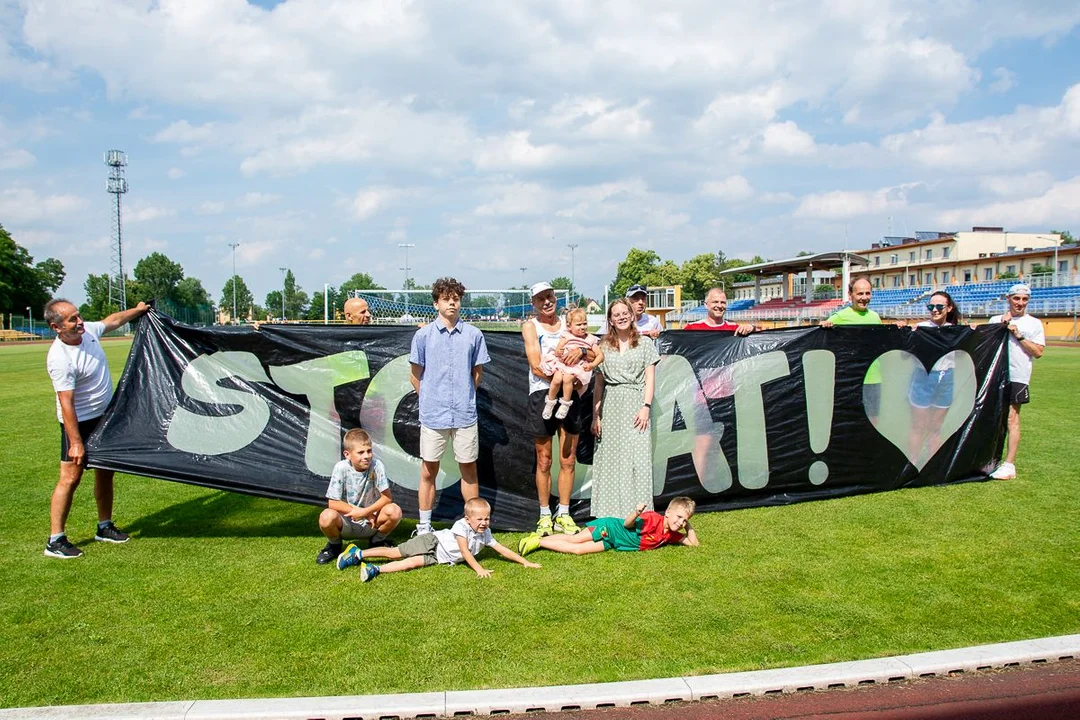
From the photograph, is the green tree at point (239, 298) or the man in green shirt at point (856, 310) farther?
the green tree at point (239, 298)

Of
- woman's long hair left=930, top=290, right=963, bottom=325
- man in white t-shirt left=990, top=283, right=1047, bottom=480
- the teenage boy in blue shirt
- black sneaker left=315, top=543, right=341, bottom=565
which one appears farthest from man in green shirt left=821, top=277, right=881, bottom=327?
black sneaker left=315, top=543, right=341, bottom=565

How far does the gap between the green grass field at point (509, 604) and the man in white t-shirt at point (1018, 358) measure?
46.9 inches

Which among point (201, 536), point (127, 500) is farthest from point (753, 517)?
point (127, 500)

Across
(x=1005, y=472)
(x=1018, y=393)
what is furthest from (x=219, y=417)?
(x=1018, y=393)

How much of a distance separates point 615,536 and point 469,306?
62.1 feet

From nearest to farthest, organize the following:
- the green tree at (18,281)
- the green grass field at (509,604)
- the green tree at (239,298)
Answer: the green grass field at (509,604) < the green tree at (18,281) < the green tree at (239,298)

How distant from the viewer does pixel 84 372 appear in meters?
5.22

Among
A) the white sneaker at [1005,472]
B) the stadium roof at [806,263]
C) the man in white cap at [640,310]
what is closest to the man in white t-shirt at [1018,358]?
the white sneaker at [1005,472]

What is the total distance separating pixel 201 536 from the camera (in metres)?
5.54

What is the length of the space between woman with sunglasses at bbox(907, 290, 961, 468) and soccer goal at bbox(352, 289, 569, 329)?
50.2 ft

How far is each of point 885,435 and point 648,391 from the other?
289 centimetres

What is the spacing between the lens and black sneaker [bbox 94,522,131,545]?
5.35m

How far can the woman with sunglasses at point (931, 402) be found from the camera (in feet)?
22.9

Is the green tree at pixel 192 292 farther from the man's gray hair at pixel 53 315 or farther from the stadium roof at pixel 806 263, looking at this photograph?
the man's gray hair at pixel 53 315
